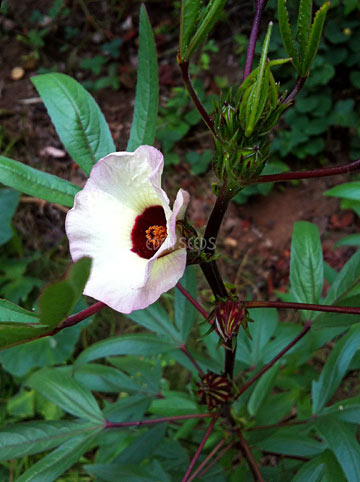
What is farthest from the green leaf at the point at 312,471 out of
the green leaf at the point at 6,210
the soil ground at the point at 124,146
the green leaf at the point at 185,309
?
the green leaf at the point at 6,210

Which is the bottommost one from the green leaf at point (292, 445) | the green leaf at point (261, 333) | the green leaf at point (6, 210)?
the green leaf at point (292, 445)

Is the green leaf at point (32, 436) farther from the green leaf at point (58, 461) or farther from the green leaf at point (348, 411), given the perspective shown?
the green leaf at point (348, 411)

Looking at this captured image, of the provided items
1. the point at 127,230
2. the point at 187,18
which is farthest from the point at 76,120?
the point at 187,18

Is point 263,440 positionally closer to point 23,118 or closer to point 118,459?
point 118,459

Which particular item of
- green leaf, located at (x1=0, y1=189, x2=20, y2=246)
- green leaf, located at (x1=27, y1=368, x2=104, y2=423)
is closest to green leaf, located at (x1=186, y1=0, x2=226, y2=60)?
green leaf, located at (x1=27, y1=368, x2=104, y2=423)

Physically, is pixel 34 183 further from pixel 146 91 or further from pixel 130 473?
pixel 130 473

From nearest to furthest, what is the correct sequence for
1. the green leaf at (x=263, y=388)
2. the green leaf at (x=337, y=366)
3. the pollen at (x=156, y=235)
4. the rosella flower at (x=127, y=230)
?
the rosella flower at (x=127, y=230)
the pollen at (x=156, y=235)
the green leaf at (x=337, y=366)
the green leaf at (x=263, y=388)
